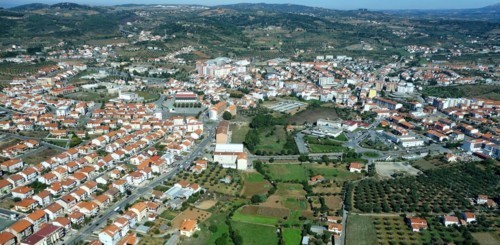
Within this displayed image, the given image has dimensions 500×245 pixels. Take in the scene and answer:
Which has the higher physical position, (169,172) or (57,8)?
(57,8)

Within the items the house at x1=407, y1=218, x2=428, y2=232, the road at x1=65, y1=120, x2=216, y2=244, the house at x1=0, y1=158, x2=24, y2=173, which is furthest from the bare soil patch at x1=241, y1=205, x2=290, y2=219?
the house at x1=0, y1=158, x2=24, y2=173

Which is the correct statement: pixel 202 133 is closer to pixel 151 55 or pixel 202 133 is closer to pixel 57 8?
pixel 151 55

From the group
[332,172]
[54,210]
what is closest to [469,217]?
[332,172]

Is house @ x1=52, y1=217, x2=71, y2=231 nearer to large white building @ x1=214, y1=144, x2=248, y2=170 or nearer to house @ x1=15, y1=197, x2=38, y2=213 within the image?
house @ x1=15, y1=197, x2=38, y2=213

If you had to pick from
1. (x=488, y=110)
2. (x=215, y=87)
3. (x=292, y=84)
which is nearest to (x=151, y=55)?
(x=215, y=87)

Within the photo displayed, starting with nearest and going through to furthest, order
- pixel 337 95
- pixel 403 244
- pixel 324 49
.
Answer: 1. pixel 403 244
2. pixel 337 95
3. pixel 324 49

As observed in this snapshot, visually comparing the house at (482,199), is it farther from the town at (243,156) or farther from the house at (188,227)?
the house at (188,227)
